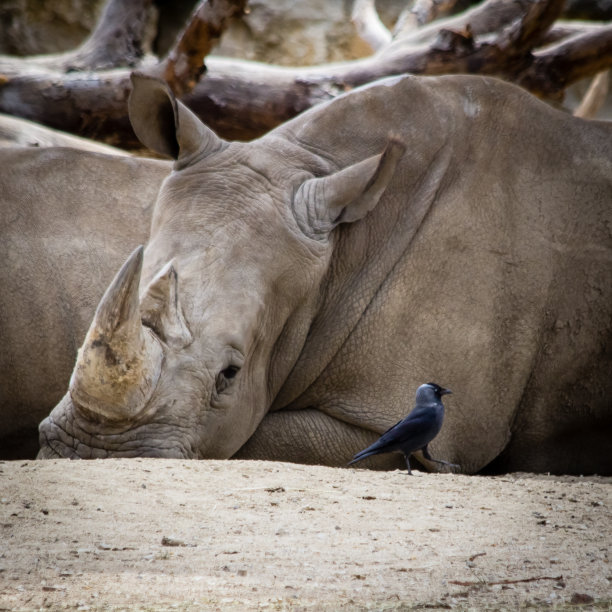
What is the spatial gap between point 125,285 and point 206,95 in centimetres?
479

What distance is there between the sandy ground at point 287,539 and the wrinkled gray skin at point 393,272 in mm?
857

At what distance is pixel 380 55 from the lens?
8680 millimetres

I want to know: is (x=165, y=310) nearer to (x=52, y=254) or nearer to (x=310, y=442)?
(x=310, y=442)

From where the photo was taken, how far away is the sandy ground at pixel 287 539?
99.9 inches

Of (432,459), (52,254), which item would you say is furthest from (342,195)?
(52,254)

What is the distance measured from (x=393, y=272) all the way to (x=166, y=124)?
127cm

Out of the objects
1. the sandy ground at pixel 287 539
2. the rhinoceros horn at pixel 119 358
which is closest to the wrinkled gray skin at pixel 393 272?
the rhinoceros horn at pixel 119 358

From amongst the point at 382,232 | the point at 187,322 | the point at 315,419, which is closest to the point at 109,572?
the point at 187,322

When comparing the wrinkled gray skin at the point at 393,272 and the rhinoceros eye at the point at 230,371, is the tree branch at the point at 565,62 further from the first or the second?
the rhinoceros eye at the point at 230,371

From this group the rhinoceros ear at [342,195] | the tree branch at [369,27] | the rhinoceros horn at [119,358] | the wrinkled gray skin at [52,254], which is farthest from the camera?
the tree branch at [369,27]

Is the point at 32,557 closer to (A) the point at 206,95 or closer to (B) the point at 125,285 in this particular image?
(B) the point at 125,285

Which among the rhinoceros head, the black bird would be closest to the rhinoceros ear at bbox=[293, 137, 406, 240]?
the rhinoceros head

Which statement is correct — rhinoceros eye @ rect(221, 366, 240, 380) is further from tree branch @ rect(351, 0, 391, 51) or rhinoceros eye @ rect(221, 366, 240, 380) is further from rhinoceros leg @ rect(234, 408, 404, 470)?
tree branch @ rect(351, 0, 391, 51)

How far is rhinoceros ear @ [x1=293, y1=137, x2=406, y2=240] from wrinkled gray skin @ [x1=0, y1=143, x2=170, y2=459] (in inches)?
46.8
